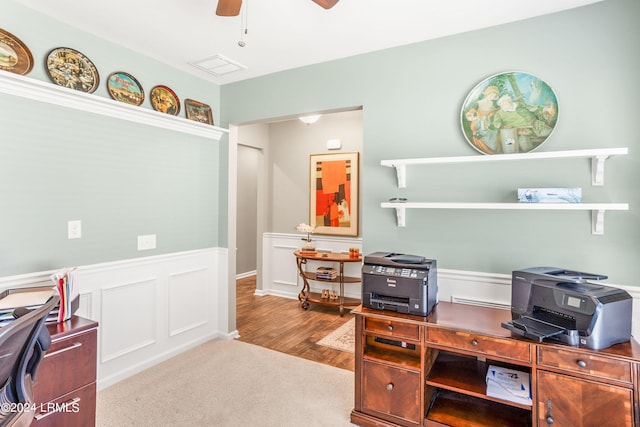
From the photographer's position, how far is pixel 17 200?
2164 mm

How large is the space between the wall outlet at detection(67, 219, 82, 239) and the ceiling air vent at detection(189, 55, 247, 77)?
1.60 metres

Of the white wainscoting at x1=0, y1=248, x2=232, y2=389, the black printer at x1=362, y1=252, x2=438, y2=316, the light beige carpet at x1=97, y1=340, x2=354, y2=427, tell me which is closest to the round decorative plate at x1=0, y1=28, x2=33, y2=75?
the white wainscoting at x1=0, y1=248, x2=232, y2=389

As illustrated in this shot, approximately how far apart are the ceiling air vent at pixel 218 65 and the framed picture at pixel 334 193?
2038mm

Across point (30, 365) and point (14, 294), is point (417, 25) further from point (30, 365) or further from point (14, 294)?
point (14, 294)

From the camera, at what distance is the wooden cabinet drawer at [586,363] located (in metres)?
1.59

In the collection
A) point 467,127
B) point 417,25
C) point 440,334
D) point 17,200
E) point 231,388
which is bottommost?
point 231,388

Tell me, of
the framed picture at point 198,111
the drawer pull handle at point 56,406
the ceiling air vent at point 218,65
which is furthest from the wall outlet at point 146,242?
the ceiling air vent at point 218,65

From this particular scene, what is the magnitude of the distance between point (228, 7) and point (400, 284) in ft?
6.11

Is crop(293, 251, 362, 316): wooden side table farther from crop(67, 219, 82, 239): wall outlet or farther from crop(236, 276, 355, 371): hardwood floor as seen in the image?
crop(67, 219, 82, 239): wall outlet

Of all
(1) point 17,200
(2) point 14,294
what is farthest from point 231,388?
(1) point 17,200

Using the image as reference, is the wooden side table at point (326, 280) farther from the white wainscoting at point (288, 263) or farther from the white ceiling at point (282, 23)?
the white ceiling at point (282, 23)

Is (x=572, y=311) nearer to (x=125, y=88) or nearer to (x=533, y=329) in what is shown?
(x=533, y=329)

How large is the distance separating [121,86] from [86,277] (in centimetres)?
150

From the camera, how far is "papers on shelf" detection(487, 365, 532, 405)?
1.84 meters
